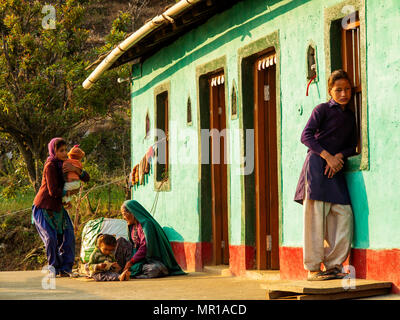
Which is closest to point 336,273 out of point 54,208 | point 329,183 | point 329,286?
point 329,286

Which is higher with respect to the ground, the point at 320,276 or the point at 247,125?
the point at 247,125

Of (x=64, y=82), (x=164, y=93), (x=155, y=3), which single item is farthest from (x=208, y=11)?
(x=155, y=3)

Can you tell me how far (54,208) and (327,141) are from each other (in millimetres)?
4451

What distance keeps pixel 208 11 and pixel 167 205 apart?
11.8 ft

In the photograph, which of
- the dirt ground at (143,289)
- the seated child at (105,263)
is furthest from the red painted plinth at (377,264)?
the seated child at (105,263)

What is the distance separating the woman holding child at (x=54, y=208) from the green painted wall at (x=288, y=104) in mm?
1958

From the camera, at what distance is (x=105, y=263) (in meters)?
10.6

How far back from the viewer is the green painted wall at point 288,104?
7453mm

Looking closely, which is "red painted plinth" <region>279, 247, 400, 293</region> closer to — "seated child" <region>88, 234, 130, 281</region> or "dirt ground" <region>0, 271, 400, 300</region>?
"dirt ground" <region>0, 271, 400, 300</region>

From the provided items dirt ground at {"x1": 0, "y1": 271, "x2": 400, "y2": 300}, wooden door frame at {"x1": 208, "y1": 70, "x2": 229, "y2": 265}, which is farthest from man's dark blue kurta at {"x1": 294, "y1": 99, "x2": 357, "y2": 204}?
wooden door frame at {"x1": 208, "y1": 70, "x2": 229, "y2": 265}

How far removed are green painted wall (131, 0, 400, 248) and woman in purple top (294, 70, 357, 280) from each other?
16 centimetres

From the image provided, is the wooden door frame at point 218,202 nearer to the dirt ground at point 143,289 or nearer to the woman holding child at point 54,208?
the dirt ground at point 143,289

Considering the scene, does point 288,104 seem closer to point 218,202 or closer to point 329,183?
point 329,183

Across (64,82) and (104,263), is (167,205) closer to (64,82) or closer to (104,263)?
(104,263)
